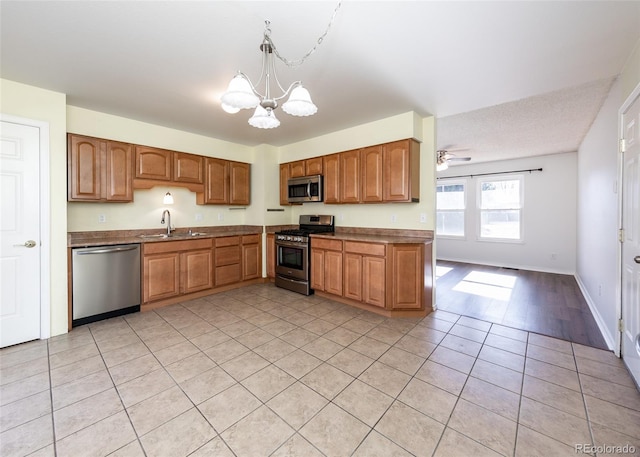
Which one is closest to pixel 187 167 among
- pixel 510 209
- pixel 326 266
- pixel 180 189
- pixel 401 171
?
pixel 180 189

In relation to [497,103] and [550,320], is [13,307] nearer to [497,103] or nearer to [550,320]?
[497,103]

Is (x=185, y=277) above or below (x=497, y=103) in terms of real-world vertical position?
below

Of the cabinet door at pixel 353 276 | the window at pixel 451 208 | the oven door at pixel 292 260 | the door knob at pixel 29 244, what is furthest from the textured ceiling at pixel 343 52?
the window at pixel 451 208

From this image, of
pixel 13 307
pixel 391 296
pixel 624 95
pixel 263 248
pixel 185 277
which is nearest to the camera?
pixel 624 95

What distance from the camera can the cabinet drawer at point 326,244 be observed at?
377 cm

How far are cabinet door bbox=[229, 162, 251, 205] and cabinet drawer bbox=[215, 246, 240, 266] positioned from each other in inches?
32.6

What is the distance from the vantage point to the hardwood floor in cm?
299

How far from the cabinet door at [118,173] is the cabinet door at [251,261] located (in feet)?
5.92

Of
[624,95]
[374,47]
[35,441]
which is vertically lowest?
[35,441]

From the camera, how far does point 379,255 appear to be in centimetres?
334

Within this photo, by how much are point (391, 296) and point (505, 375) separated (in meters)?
1.33

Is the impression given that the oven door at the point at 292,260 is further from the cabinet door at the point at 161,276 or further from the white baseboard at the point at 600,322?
the white baseboard at the point at 600,322

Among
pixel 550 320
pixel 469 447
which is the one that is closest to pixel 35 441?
pixel 469 447

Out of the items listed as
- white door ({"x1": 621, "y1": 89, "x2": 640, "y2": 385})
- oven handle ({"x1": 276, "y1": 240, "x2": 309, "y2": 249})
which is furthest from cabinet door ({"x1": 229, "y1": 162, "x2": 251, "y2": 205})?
white door ({"x1": 621, "y1": 89, "x2": 640, "y2": 385})
